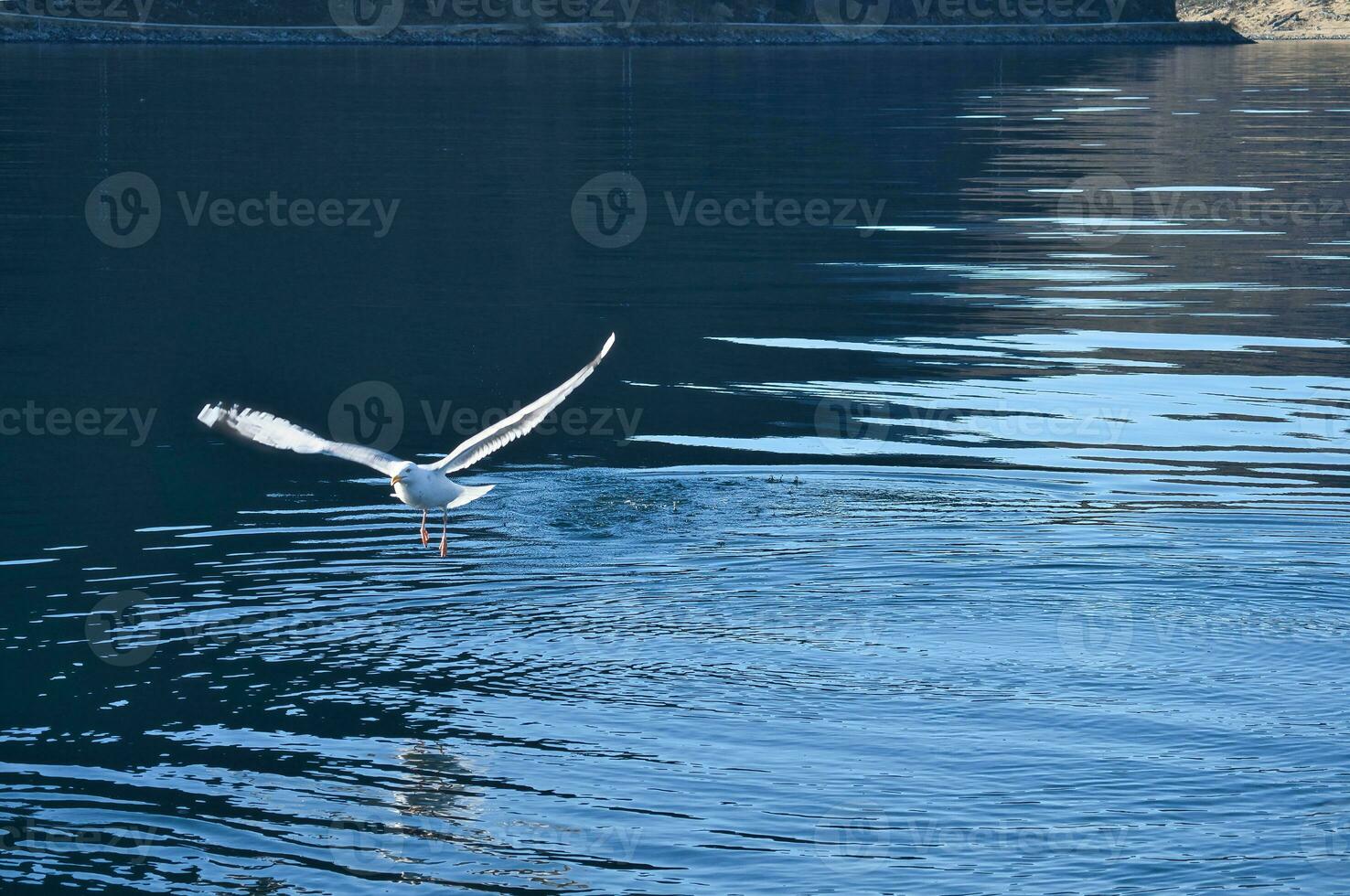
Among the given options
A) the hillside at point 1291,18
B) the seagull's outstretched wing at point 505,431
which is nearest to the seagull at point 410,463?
the seagull's outstretched wing at point 505,431

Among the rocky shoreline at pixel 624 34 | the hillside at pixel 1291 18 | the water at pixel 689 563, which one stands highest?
the hillside at pixel 1291 18

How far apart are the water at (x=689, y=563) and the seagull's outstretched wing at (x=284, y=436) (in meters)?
1.52

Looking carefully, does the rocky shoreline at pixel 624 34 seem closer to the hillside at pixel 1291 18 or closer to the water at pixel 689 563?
the hillside at pixel 1291 18

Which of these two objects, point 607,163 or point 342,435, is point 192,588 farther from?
point 607,163

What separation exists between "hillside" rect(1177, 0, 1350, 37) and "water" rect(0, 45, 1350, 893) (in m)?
150

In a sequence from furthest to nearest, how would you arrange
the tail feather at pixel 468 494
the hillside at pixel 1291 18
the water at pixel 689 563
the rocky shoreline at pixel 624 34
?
the hillside at pixel 1291 18
the rocky shoreline at pixel 624 34
the tail feather at pixel 468 494
the water at pixel 689 563

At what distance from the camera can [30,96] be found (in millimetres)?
61844

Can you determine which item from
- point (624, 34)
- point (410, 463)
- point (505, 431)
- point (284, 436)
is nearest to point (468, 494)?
point (410, 463)

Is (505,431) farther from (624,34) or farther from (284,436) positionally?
(624,34)

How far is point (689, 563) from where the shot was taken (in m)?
14.9

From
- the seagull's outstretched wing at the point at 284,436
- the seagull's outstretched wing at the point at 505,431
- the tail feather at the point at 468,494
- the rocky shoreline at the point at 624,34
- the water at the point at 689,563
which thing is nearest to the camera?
the water at the point at 689,563

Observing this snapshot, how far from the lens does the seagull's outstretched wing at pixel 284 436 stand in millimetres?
11891

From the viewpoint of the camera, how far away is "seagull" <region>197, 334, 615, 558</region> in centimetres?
1190

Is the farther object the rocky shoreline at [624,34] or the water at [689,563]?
the rocky shoreline at [624,34]
